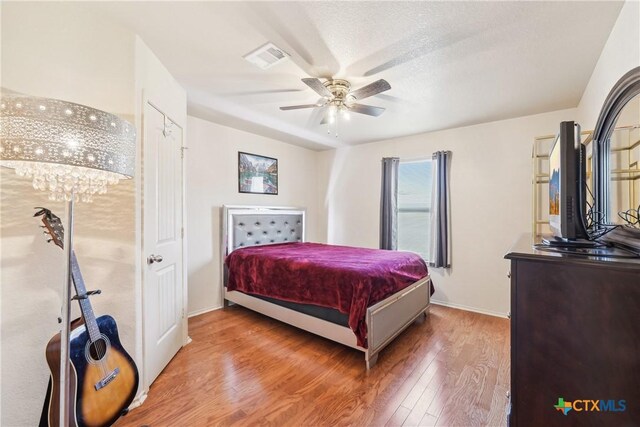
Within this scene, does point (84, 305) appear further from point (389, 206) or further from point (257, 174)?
point (389, 206)

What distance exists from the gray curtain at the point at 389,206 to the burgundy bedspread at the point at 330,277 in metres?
0.86

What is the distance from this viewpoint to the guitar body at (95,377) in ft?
4.08

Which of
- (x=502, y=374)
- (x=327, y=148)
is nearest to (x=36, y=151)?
(x=502, y=374)

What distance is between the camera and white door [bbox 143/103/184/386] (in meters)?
1.91

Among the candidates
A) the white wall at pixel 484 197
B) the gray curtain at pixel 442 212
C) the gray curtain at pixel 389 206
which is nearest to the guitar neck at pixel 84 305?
the gray curtain at pixel 389 206

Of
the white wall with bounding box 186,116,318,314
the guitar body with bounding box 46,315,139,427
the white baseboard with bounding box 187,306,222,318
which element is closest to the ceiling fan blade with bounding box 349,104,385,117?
the white wall with bounding box 186,116,318,314

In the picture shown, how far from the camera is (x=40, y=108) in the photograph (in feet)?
3.06

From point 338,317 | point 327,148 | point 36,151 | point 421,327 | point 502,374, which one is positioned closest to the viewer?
point 36,151

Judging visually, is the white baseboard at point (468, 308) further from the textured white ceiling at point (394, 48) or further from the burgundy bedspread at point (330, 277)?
the textured white ceiling at point (394, 48)

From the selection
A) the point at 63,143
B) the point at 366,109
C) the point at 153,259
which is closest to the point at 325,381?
the point at 153,259

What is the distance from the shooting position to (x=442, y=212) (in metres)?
3.70

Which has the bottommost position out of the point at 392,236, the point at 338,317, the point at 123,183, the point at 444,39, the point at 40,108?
the point at 338,317

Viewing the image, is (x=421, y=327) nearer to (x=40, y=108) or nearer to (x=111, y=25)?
(x=40, y=108)

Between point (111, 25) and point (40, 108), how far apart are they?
3.88 ft
